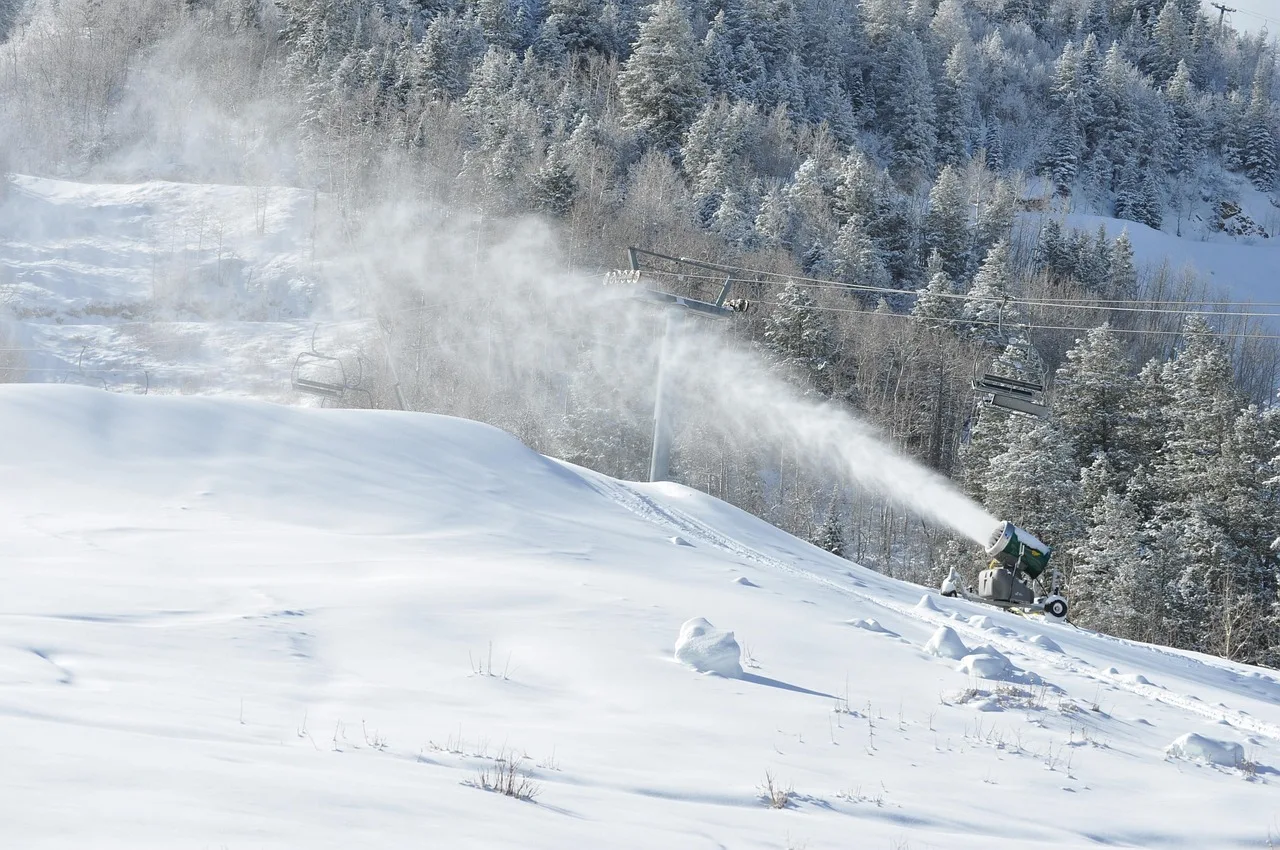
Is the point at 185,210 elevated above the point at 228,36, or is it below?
below

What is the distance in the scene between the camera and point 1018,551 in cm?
1944

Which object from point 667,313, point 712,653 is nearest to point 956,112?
point 667,313

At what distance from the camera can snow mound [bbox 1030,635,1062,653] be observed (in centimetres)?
1220

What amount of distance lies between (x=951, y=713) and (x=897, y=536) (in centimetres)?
4680

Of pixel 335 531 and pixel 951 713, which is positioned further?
pixel 335 531

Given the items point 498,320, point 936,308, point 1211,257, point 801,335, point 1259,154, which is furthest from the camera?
point 1259,154

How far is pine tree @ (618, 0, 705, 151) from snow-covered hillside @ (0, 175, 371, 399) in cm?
2350

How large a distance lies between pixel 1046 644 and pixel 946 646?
9.33 feet

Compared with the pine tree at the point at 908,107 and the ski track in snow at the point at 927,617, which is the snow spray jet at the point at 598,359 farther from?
the pine tree at the point at 908,107

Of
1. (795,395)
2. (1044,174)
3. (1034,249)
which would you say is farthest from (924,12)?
(795,395)

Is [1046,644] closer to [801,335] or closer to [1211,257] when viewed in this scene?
[801,335]

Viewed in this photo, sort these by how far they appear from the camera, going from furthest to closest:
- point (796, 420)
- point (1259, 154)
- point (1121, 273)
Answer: point (1259, 154) < point (1121, 273) < point (796, 420)

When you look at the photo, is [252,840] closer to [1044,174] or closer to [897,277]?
[897,277]

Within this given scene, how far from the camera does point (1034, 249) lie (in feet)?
266
